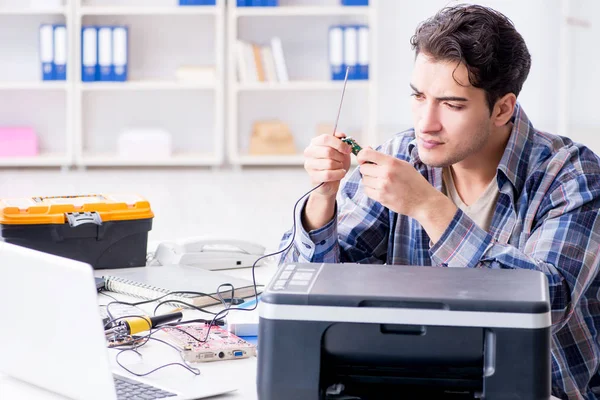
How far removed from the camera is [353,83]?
5.67m

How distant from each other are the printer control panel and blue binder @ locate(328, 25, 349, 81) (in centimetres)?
442

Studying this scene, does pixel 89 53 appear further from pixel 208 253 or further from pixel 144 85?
pixel 208 253

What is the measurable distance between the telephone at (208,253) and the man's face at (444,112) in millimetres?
639

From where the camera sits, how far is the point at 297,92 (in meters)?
5.99

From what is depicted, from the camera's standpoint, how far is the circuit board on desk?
1.37 m

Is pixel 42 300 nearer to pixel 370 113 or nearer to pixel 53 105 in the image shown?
pixel 370 113

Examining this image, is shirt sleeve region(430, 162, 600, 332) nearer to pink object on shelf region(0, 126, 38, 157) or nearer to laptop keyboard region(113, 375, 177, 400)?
laptop keyboard region(113, 375, 177, 400)

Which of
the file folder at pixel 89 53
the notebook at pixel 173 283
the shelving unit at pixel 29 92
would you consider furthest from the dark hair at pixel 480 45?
the shelving unit at pixel 29 92

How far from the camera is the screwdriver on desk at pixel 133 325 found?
1460 mm

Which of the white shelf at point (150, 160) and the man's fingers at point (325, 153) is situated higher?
the man's fingers at point (325, 153)

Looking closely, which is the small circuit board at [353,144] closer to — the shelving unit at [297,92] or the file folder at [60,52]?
the shelving unit at [297,92]

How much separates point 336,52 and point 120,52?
4.52ft

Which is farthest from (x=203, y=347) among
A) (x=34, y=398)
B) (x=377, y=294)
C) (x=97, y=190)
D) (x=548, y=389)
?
(x=97, y=190)

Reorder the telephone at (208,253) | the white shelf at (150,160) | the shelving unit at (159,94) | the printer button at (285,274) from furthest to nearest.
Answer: the shelving unit at (159,94)
the white shelf at (150,160)
the telephone at (208,253)
the printer button at (285,274)
